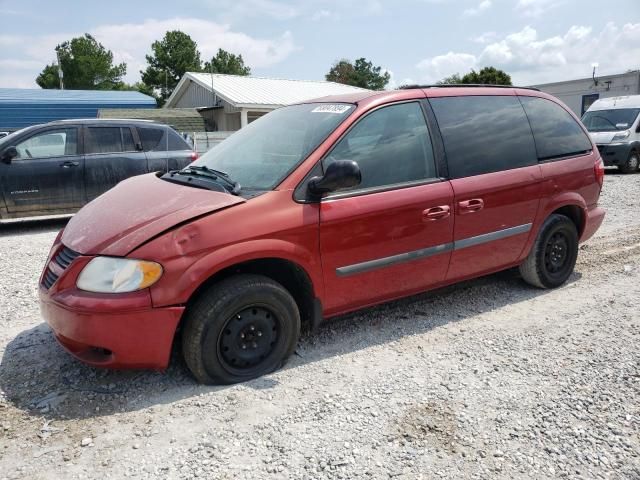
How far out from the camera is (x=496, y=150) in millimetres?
4020

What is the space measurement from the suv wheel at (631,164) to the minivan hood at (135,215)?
1478 centimetres

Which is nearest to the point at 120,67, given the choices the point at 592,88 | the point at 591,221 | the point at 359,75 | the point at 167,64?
the point at 167,64

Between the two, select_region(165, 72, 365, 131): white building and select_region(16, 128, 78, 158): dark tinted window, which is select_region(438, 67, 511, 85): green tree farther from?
select_region(16, 128, 78, 158): dark tinted window

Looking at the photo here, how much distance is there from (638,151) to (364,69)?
221ft

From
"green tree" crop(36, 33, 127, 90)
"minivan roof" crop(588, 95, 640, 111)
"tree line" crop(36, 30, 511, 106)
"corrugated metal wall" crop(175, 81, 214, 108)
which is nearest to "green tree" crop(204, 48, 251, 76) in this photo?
"tree line" crop(36, 30, 511, 106)

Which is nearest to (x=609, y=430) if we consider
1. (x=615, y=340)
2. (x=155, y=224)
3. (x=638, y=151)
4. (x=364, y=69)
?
(x=615, y=340)

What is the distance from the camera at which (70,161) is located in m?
7.65

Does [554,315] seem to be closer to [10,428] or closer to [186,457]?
[186,457]

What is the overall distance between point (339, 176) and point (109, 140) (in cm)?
631

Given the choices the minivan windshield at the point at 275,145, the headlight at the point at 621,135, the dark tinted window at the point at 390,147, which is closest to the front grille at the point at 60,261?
the minivan windshield at the point at 275,145

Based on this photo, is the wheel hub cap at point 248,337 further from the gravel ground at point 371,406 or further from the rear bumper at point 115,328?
the rear bumper at point 115,328

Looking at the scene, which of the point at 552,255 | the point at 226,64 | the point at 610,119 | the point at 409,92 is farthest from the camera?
the point at 226,64

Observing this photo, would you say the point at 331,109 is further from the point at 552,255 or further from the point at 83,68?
the point at 83,68

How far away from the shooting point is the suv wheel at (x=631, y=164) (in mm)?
14235
